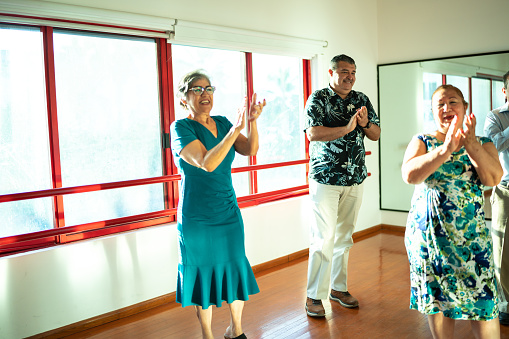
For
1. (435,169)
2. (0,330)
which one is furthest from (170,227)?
(435,169)

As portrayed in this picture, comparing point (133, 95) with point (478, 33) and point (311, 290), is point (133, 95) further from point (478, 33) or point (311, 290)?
point (478, 33)

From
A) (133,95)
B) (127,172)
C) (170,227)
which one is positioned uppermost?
(133,95)

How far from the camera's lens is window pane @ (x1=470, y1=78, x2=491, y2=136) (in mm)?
4755

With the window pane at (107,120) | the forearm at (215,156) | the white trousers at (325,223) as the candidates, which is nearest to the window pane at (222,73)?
the window pane at (107,120)

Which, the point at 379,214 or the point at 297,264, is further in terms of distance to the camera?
the point at 379,214

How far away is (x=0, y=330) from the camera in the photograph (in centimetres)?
273

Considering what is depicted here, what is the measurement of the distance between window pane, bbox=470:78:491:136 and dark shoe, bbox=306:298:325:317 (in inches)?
110

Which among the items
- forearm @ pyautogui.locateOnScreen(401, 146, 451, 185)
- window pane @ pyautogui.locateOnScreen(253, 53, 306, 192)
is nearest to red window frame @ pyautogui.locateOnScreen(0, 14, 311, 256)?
window pane @ pyautogui.locateOnScreen(253, 53, 306, 192)

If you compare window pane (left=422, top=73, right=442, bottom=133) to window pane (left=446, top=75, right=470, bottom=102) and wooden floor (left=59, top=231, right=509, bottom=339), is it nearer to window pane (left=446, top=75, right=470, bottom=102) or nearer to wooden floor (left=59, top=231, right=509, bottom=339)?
window pane (left=446, top=75, right=470, bottom=102)

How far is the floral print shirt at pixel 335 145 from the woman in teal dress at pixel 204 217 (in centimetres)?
72

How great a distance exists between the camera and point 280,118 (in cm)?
471

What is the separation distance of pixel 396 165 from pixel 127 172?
330 centimetres

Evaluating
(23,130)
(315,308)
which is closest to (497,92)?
(315,308)

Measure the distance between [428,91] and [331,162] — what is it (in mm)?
2689
